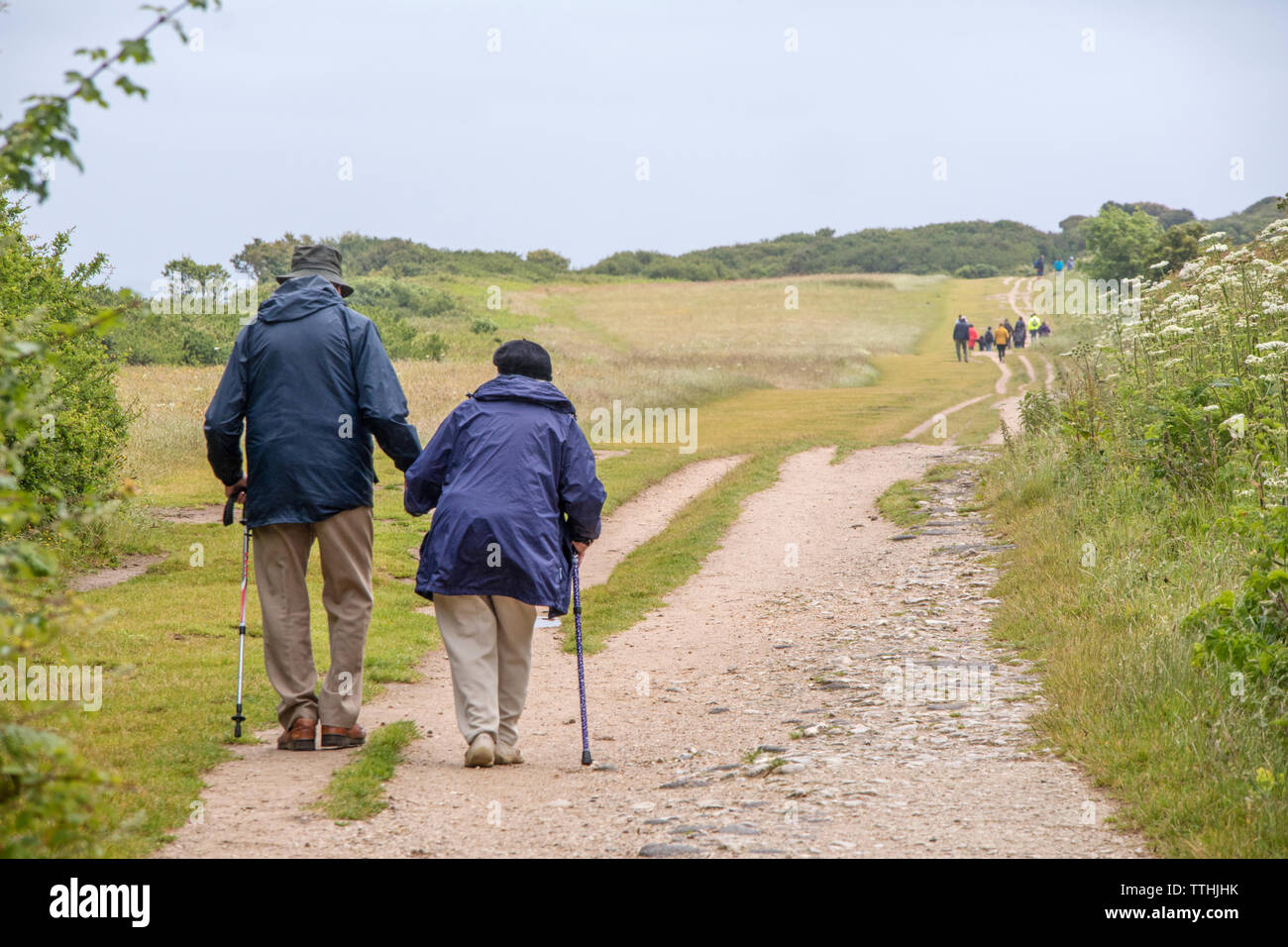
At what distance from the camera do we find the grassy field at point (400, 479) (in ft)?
20.6

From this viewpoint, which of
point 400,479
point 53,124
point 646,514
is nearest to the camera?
point 53,124

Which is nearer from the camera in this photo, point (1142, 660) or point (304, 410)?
point (304, 410)

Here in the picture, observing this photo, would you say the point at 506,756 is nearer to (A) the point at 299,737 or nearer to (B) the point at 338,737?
(B) the point at 338,737

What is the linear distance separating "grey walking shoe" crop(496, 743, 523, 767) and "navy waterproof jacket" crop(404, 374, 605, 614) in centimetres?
79

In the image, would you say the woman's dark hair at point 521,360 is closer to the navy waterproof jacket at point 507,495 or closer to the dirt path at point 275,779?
the navy waterproof jacket at point 507,495

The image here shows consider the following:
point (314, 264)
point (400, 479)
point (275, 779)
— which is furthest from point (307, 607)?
point (400, 479)

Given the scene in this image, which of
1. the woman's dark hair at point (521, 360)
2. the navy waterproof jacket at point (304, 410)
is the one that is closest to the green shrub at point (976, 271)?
the woman's dark hair at point (521, 360)

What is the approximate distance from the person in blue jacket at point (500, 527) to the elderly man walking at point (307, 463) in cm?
37

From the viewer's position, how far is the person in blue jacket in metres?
5.81

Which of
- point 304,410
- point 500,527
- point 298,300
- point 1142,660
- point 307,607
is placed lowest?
point 1142,660

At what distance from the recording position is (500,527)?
19.0ft

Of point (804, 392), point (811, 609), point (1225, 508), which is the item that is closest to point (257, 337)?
point (811, 609)

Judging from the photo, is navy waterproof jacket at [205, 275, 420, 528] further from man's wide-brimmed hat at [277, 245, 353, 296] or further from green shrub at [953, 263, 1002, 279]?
green shrub at [953, 263, 1002, 279]

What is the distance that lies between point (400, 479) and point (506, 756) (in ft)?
40.5
